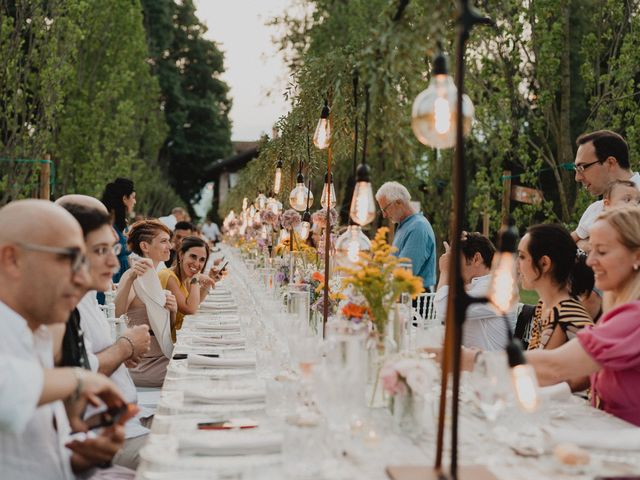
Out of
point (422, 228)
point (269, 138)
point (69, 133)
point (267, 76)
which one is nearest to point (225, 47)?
point (267, 76)

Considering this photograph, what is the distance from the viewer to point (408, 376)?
1.82m

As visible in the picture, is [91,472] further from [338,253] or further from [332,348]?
[338,253]

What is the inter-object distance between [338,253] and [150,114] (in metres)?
22.8

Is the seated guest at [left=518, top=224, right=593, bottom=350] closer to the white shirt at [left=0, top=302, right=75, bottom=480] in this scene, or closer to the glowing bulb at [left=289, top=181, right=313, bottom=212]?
the white shirt at [left=0, top=302, right=75, bottom=480]

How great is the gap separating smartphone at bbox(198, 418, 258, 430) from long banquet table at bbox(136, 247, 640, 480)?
18mm

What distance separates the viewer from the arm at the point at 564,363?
2.19 meters

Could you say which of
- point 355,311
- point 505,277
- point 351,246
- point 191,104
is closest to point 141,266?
point 351,246

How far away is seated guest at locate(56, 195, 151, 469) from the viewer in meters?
2.31

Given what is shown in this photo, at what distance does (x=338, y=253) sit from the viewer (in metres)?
2.81

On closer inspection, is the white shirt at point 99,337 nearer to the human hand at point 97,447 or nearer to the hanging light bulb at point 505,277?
the human hand at point 97,447

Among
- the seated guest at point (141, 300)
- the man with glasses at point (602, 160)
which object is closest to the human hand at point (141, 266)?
the seated guest at point (141, 300)

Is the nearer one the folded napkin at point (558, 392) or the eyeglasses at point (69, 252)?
the eyeglasses at point (69, 252)

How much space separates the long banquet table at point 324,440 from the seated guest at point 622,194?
1499 millimetres

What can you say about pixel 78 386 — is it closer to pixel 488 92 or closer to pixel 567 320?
pixel 567 320
